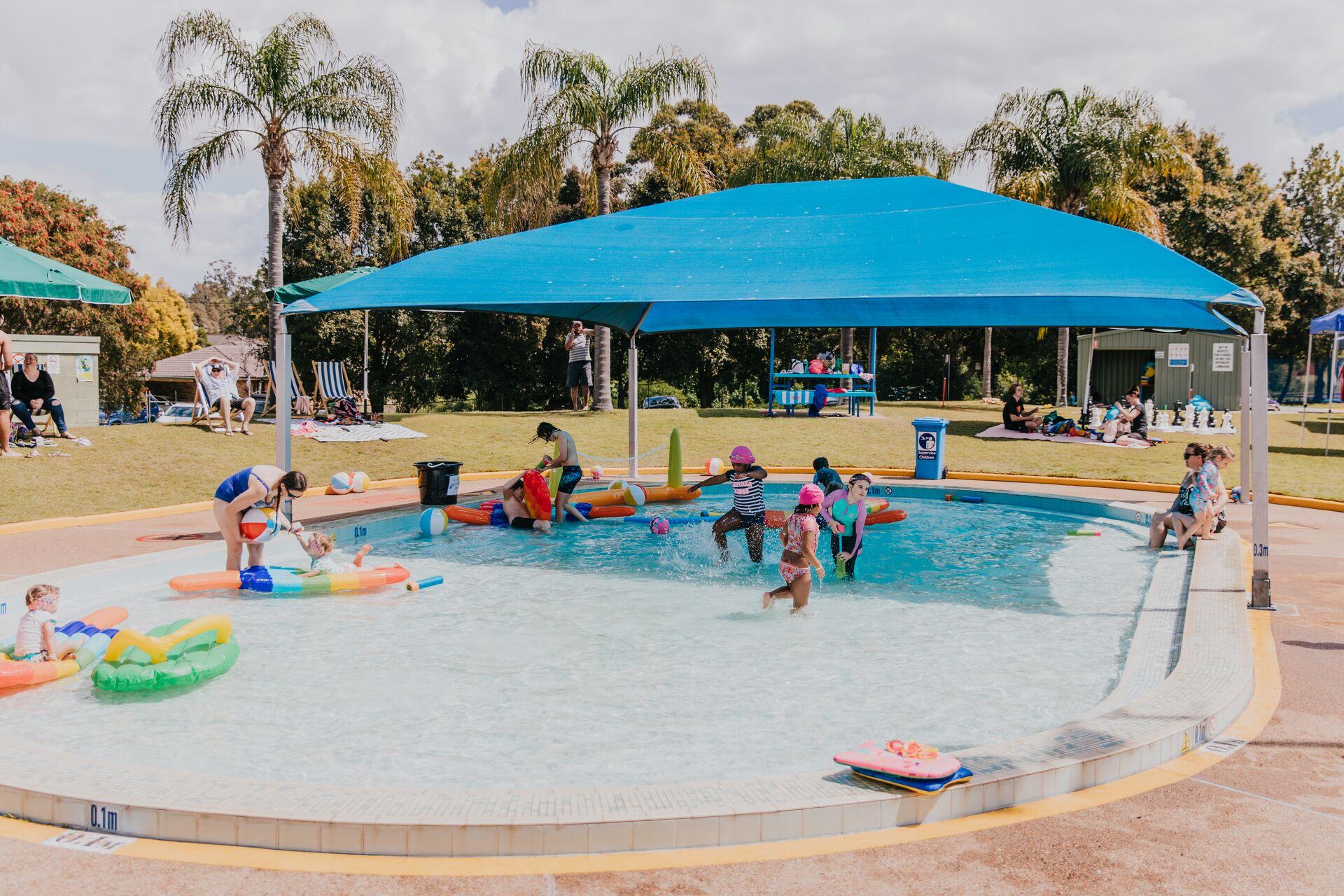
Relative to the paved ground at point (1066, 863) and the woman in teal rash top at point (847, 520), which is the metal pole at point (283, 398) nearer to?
the woman in teal rash top at point (847, 520)

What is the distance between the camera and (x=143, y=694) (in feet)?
21.2

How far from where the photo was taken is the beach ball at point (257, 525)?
30.3 ft

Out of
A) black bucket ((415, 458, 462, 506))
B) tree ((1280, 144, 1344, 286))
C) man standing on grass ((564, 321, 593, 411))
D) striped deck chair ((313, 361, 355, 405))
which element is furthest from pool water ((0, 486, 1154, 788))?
tree ((1280, 144, 1344, 286))

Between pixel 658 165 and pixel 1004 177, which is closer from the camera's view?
pixel 658 165

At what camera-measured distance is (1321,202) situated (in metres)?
56.6

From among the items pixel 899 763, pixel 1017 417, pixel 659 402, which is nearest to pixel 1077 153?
pixel 1017 417

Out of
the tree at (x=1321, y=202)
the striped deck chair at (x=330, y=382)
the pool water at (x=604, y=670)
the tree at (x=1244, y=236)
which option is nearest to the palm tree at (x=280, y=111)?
the striped deck chair at (x=330, y=382)

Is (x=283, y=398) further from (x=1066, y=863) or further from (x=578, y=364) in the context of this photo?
(x=578, y=364)

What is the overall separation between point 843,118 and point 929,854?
3035cm

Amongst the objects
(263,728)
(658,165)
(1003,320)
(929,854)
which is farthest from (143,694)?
(658,165)

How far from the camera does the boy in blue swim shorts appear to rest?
42.7 feet

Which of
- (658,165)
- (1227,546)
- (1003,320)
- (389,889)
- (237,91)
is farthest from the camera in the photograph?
(658,165)

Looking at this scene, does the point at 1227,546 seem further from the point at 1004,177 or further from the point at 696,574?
the point at 1004,177

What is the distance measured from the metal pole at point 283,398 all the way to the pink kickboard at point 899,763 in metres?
8.07
